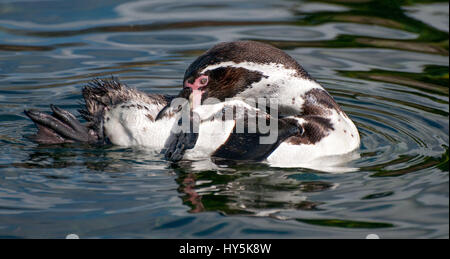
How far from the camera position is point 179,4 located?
461 inches

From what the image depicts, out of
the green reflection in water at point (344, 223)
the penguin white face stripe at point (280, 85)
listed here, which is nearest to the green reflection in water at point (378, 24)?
Result: the penguin white face stripe at point (280, 85)

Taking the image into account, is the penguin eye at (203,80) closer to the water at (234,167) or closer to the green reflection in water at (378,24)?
the water at (234,167)

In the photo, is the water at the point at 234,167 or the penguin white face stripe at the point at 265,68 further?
the penguin white face stripe at the point at 265,68

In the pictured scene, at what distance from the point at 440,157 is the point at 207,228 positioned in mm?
2431

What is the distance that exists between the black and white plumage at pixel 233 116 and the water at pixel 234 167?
6.4 inches

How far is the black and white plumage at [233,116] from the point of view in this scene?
20.8 ft

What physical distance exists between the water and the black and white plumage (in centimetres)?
16

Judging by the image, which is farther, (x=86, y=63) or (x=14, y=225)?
(x=86, y=63)

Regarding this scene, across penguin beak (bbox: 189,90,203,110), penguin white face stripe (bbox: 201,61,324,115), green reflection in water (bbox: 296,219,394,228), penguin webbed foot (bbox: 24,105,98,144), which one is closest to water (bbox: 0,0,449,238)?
green reflection in water (bbox: 296,219,394,228)

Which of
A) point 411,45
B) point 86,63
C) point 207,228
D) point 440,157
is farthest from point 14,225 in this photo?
point 411,45

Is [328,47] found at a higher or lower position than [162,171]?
higher

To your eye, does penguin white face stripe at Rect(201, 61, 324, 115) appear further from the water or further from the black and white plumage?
the water

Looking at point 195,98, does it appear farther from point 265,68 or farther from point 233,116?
point 265,68
